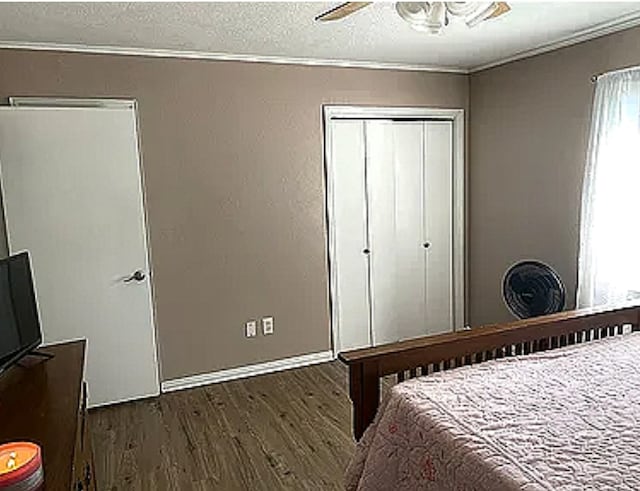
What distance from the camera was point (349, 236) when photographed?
4137mm

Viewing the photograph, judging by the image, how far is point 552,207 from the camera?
3723 mm

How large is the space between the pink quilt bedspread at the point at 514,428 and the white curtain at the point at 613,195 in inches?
45.8

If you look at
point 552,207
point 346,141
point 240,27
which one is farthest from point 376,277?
point 240,27

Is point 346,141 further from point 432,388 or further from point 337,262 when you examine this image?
point 432,388

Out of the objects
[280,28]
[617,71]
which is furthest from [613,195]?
[280,28]

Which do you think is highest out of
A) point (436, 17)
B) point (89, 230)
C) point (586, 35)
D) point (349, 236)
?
point (586, 35)

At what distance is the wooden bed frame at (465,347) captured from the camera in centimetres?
202

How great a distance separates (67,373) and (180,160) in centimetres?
186

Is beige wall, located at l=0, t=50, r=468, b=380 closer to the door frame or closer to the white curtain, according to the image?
the door frame

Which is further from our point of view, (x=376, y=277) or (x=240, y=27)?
(x=376, y=277)

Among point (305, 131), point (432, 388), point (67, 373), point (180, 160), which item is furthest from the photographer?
point (305, 131)

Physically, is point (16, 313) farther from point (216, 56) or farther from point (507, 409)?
point (216, 56)

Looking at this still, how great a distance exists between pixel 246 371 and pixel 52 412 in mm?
2278

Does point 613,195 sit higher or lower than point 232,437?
higher
